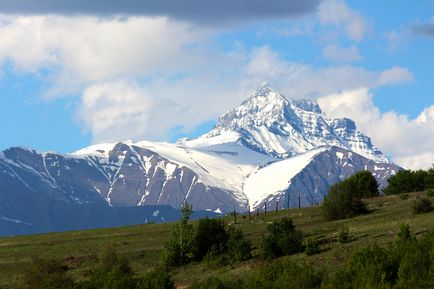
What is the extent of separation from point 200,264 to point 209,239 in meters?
7.33

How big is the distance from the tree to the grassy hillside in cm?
240

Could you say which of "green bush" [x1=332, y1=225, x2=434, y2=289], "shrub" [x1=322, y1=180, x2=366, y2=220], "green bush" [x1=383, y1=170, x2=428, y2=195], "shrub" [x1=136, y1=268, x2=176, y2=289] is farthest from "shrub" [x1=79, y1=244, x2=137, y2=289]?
"green bush" [x1=383, y1=170, x2=428, y2=195]

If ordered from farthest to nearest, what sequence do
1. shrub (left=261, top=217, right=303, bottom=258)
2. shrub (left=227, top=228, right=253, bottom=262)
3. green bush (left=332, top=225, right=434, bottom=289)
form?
shrub (left=227, top=228, right=253, bottom=262)
shrub (left=261, top=217, right=303, bottom=258)
green bush (left=332, top=225, right=434, bottom=289)

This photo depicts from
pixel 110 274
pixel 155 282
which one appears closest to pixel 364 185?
pixel 110 274

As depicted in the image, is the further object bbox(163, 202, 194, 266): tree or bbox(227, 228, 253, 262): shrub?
bbox(163, 202, 194, 266): tree

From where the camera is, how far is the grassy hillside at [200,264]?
10175 cm

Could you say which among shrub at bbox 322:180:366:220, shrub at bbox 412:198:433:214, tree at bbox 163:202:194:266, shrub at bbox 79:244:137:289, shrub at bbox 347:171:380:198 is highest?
shrub at bbox 347:171:380:198

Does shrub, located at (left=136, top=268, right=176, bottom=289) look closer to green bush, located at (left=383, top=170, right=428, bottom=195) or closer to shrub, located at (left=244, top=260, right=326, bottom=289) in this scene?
shrub, located at (left=244, top=260, right=326, bottom=289)

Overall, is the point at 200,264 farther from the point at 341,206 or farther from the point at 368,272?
the point at 368,272

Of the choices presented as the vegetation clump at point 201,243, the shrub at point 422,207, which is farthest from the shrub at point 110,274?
the shrub at point 422,207

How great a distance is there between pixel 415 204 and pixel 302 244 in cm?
1790

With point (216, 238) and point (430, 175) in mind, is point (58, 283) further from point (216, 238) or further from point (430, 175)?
point (430, 175)

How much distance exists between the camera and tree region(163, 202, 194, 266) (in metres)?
117

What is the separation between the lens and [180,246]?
118 m
